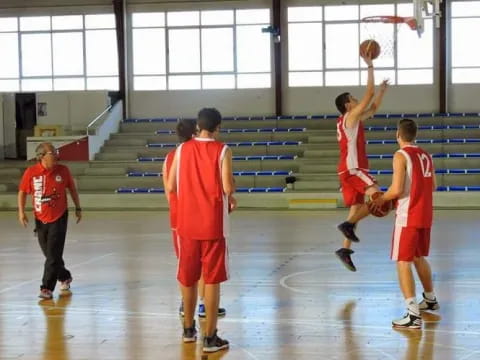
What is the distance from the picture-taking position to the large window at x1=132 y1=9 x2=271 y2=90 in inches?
1017

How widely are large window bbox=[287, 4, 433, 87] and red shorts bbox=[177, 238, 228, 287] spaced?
20.3m

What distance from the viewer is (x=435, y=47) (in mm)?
24578

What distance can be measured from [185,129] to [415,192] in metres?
1.85

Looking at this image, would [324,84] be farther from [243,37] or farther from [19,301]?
[19,301]

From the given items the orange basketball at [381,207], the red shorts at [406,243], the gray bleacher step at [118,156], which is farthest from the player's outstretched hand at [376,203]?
the gray bleacher step at [118,156]

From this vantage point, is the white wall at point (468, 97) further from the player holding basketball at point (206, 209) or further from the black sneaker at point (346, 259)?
the player holding basketball at point (206, 209)

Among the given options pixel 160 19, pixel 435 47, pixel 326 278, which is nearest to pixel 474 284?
pixel 326 278

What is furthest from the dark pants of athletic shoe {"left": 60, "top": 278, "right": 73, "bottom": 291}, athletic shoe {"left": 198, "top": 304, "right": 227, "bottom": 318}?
athletic shoe {"left": 198, "top": 304, "right": 227, "bottom": 318}

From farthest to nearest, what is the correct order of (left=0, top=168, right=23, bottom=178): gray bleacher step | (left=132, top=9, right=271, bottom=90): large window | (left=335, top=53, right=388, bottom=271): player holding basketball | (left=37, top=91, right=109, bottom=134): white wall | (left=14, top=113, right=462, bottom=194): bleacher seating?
(left=132, top=9, right=271, bottom=90): large window < (left=37, top=91, right=109, bottom=134): white wall < (left=0, top=168, right=23, bottom=178): gray bleacher step < (left=14, top=113, right=462, bottom=194): bleacher seating < (left=335, top=53, right=388, bottom=271): player holding basketball

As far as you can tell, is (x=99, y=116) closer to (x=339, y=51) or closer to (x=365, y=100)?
(x=339, y=51)

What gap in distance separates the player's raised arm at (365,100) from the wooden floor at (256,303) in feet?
5.47

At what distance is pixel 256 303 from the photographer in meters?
7.34

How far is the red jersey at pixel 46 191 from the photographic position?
7.89 metres

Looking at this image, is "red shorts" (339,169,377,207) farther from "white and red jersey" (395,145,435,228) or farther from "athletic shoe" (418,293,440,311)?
"white and red jersey" (395,145,435,228)
